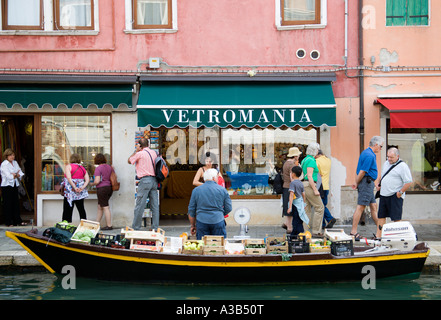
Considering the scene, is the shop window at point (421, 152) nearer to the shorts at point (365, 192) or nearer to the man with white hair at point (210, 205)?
the shorts at point (365, 192)

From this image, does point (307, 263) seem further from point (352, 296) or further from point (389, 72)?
point (389, 72)

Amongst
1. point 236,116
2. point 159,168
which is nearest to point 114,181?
point 159,168

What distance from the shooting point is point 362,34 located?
43.5ft

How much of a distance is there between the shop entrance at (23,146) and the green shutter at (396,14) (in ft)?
30.0

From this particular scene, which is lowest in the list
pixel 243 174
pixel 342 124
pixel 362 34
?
pixel 243 174

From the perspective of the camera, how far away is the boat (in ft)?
29.5

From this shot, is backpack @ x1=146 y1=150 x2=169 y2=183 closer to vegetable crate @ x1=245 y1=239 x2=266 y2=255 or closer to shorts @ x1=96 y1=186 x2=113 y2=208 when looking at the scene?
shorts @ x1=96 y1=186 x2=113 y2=208

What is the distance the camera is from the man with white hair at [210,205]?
939cm

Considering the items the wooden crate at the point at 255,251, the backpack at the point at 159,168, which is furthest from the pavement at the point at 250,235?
the wooden crate at the point at 255,251

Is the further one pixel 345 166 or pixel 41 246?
pixel 345 166

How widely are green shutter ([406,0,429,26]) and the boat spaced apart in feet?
19.7

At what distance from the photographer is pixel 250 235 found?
1198 centimetres
